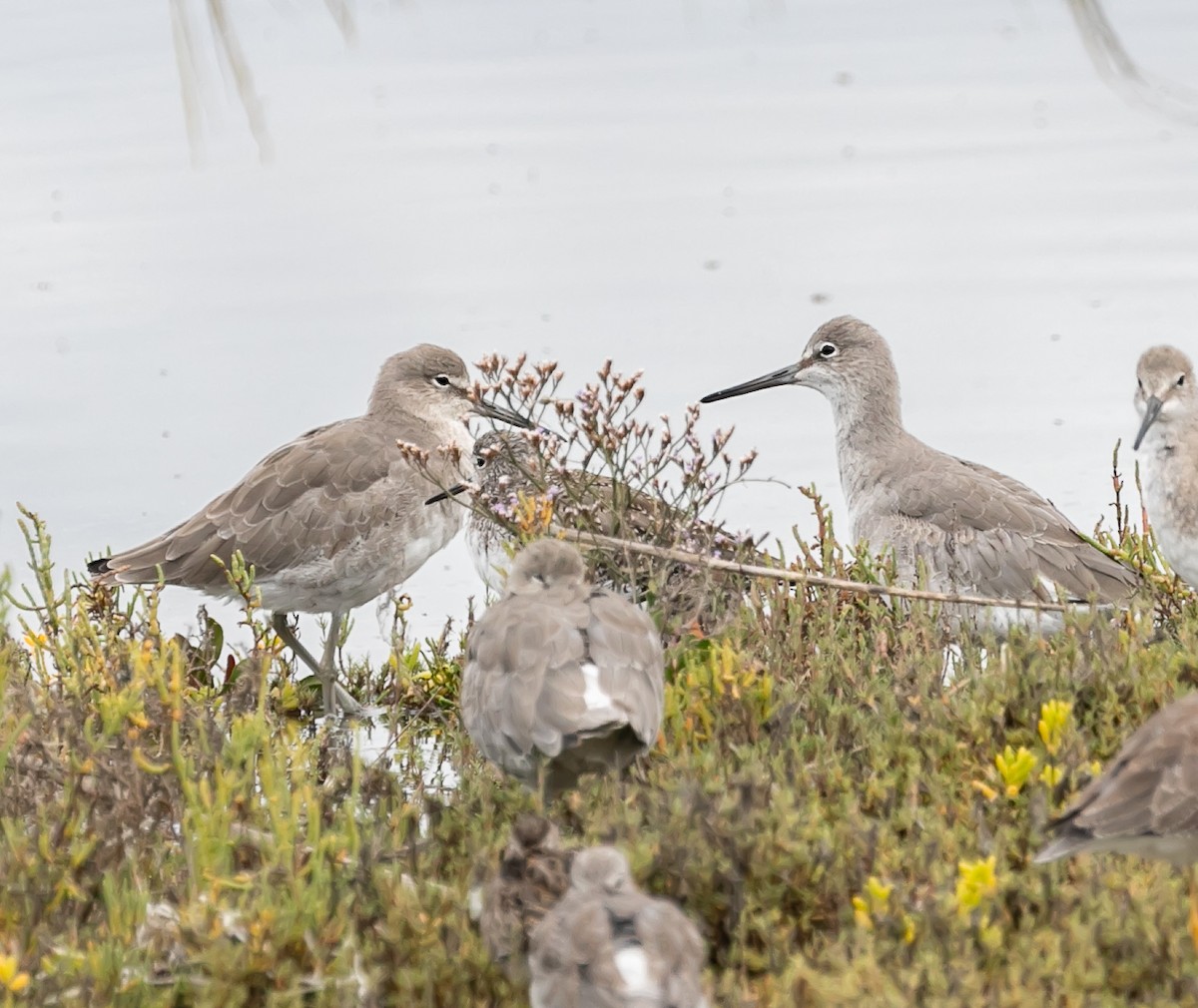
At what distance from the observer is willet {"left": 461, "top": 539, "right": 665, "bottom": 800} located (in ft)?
17.0

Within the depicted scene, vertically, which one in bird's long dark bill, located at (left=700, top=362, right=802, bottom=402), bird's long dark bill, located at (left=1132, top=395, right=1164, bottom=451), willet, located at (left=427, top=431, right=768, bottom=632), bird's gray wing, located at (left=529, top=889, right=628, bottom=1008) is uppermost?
bird's long dark bill, located at (left=700, top=362, right=802, bottom=402)

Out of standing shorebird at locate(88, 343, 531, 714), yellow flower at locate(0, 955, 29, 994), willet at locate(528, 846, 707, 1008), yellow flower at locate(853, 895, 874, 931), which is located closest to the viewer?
willet at locate(528, 846, 707, 1008)

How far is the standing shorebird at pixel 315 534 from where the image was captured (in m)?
8.30

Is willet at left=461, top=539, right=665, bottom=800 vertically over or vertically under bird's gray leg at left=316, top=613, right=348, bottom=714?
under

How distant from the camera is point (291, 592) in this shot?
27.6ft

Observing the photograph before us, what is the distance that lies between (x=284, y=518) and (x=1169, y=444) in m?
3.90

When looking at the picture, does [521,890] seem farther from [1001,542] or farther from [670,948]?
[1001,542]

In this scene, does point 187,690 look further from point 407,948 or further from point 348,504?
point 407,948

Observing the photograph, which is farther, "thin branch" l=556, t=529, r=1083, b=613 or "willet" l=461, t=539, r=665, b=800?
"thin branch" l=556, t=529, r=1083, b=613

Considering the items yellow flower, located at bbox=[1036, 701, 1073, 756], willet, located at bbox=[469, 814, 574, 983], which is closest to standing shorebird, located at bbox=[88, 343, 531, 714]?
yellow flower, located at bbox=[1036, 701, 1073, 756]

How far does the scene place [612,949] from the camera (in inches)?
155

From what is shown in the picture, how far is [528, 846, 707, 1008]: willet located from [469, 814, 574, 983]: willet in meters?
0.16

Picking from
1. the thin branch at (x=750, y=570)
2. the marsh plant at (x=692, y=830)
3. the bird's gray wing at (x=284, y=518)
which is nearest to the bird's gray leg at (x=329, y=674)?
the bird's gray wing at (x=284, y=518)

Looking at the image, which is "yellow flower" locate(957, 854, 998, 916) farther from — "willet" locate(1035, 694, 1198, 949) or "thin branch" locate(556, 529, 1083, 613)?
"thin branch" locate(556, 529, 1083, 613)
